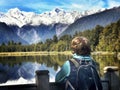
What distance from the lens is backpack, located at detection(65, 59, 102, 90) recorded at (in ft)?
10.7

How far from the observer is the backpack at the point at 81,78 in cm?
325

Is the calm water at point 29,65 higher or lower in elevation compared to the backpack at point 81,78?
lower

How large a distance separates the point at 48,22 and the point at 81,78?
8891mm

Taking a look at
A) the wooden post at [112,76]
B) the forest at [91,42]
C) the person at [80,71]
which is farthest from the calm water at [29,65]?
the person at [80,71]

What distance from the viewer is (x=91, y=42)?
1163 cm

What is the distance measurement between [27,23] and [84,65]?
8.67 metres

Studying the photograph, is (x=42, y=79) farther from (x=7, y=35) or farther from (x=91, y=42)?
(x=91, y=42)

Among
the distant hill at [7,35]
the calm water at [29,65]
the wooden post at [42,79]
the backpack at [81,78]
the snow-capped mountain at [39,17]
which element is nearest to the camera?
the backpack at [81,78]

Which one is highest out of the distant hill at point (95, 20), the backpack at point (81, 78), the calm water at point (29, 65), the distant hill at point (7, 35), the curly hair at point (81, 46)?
the distant hill at point (95, 20)

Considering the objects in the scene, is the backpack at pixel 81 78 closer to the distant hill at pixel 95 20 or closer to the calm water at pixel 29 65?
the calm water at pixel 29 65

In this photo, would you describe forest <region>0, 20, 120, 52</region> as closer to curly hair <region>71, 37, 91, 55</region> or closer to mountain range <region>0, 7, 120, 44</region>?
mountain range <region>0, 7, 120, 44</region>

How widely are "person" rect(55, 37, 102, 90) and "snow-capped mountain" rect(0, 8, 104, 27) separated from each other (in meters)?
7.99

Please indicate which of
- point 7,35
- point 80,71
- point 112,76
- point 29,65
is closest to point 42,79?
point 112,76

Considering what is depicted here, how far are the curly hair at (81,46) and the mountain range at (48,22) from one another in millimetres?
7884
